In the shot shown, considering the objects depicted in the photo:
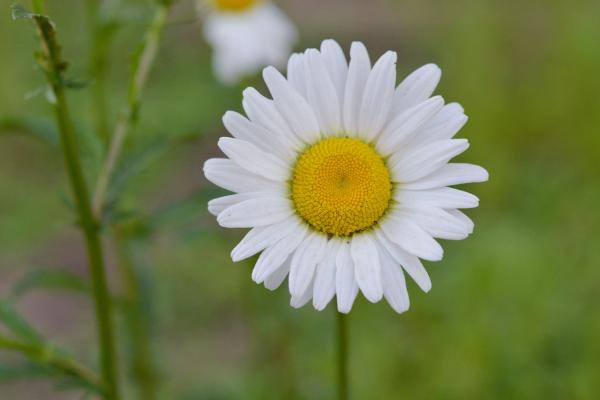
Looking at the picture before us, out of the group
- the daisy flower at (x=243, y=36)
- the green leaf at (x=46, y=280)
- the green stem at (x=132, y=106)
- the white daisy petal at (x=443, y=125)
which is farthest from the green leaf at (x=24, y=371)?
the daisy flower at (x=243, y=36)

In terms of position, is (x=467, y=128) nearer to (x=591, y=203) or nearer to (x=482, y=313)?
(x=591, y=203)

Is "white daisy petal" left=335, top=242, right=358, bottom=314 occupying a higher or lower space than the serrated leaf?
lower

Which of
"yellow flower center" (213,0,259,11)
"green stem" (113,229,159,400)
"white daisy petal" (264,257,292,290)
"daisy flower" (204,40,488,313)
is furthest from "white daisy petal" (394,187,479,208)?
"yellow flower center" (213,0,259,11)

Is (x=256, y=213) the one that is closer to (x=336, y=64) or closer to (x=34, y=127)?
(x=336, y=64)

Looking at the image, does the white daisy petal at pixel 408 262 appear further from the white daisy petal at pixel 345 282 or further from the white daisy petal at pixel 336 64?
the white daisy petal at pixel 336 64

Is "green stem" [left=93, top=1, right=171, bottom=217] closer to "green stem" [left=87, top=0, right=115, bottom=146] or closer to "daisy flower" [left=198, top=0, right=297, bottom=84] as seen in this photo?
"green stem" [left=87, top=0, right=115, bottom=146]

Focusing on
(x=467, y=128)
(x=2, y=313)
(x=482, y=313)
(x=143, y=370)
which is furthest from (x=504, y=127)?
(x=2, y=313)
